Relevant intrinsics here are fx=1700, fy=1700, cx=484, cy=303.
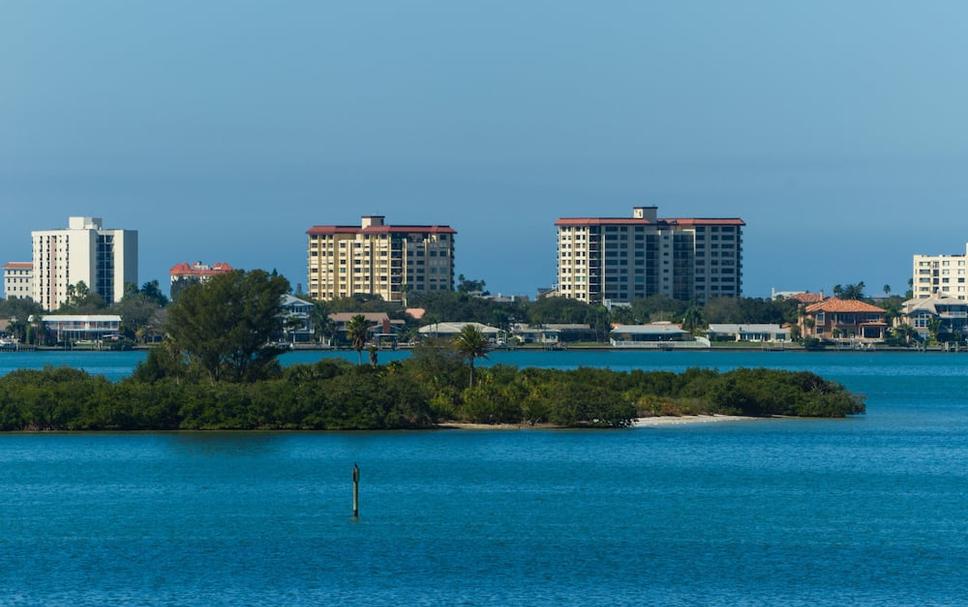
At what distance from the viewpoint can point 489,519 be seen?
169 ft

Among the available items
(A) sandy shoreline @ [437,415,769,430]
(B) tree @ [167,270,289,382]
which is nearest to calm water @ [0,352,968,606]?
(A) sandy shoreline @ [437,415,769,430]

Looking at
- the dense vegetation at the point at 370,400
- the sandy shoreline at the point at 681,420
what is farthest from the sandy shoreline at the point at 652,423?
the dense vegetation at the point at 370,400

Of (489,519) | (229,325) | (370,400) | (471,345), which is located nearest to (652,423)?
(471,345)

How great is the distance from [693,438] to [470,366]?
52.7 feet

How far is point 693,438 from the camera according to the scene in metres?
77.2

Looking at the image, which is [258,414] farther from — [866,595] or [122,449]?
[866,595]

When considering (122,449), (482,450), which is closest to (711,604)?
(482,450)

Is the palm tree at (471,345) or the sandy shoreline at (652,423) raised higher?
the palm tree at (471,345)

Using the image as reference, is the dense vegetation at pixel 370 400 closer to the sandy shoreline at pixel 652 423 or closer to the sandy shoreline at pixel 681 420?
the sandy shoreline at pixel 652 423

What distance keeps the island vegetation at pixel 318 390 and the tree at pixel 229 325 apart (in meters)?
0.07

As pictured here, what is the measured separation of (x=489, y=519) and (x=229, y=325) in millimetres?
38293

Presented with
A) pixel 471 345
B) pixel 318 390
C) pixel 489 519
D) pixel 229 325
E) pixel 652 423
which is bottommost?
pixel 489 519

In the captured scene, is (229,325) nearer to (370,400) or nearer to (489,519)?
(370,400)

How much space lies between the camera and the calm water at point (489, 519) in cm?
4097
